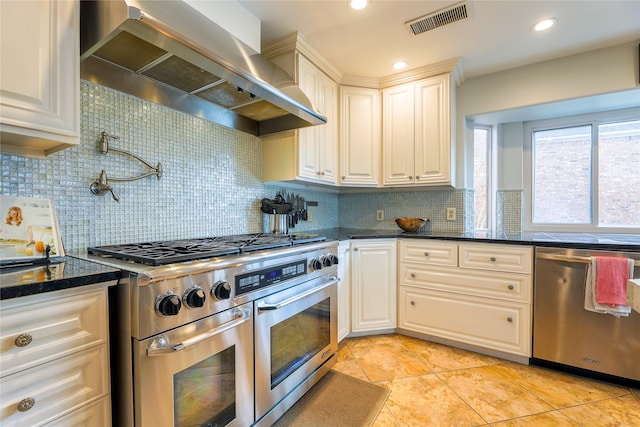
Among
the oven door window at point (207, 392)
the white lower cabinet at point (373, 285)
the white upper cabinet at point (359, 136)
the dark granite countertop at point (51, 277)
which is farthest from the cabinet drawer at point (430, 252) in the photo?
the dark granite countertop at point (51, 277)

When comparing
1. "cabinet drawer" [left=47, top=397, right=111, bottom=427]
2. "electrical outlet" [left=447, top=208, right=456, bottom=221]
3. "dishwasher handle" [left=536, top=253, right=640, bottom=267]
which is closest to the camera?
"cabinet drawer" [left=47, top=397, right=111, bottom=427]

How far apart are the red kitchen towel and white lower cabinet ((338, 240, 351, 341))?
1611 mm

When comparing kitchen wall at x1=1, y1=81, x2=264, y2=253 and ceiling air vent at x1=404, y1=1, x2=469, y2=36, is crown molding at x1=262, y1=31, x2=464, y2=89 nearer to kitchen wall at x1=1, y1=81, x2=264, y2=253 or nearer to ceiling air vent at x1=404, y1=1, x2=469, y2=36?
ceiling air vent at x1=404, y1=1, x2=469, y2=36

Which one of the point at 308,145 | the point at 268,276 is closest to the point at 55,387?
the point at 268,276

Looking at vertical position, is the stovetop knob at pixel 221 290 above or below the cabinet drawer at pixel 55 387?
above

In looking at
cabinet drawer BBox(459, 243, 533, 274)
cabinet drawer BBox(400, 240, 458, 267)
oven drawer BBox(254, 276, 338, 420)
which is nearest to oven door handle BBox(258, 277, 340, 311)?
oven drawer BBox(254, 276, 338, 420)

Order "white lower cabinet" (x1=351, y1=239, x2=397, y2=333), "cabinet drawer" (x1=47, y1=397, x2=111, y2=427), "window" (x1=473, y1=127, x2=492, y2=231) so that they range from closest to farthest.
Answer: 1. "cabinet drawer" (x1=47, y1=397, x2=111, y2=427)
2. "white lower cabinet" (x1=351, y1=239, x2=397, y2=333)
3. "window" (x1=473, y1=127, x2=492, y2=231)

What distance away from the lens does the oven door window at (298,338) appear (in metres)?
1.51

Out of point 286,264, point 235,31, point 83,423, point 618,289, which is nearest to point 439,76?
point 235,31

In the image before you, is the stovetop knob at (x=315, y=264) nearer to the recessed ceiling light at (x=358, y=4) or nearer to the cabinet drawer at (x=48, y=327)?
the cabinet drawer at (x=48, y=327)

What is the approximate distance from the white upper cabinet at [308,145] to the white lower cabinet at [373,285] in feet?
2.28

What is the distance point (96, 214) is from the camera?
55.1 inches

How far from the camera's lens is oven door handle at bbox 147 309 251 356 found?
98 cm

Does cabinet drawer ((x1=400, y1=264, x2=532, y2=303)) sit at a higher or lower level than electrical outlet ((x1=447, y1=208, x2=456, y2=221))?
lower
